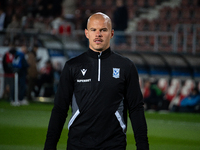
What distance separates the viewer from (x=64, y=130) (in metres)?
10.7

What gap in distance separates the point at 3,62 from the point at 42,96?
7.44 feet

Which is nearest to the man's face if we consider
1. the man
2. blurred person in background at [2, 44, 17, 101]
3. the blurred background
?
the man

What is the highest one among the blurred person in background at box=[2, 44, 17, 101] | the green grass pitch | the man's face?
the man's face

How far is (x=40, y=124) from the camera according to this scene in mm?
11453

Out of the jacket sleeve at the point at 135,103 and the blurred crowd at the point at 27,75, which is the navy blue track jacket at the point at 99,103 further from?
the blurred crowd at the point at 27,75

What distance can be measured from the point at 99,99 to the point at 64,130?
7509mm

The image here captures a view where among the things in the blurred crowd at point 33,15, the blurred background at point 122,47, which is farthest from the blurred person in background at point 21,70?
the blurred crowd at point 33,15

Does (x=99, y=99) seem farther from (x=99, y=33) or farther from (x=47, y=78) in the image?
(x=47, y=78)

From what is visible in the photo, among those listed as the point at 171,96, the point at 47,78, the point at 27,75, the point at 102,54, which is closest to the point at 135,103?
the point at 102,54

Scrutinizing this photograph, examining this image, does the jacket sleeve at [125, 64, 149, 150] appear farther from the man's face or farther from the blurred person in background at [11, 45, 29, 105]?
the blurred person in background at [11, 45, 29, 105]

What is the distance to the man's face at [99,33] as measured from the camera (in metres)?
3.32

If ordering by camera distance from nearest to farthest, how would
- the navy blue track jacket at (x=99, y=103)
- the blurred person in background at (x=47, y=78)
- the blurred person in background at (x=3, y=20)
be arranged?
the navy blue track jacket at (x=99, y=103) < the blurred person in background at (x=47, y=78) < the blurred person in background at (x=3, y=20)

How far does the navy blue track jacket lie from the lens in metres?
3.27

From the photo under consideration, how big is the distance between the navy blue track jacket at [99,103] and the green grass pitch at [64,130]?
4.78 metres
